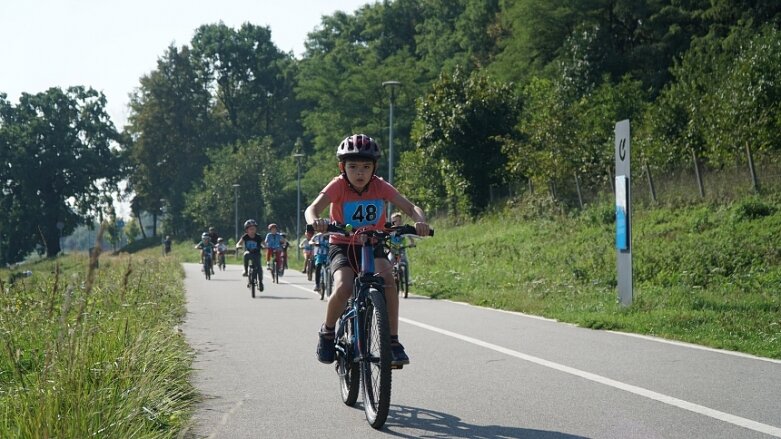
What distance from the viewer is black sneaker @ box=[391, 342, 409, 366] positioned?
6.02 metres

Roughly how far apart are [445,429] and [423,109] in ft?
129

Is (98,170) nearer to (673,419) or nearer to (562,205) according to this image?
(562,205)

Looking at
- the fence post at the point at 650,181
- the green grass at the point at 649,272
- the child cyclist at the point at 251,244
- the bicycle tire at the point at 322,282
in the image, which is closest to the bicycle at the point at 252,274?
the child cyclist at the point at 251,244

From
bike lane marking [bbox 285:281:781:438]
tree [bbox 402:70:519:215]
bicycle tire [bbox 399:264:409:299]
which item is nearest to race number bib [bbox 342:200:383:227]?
A: bike lane marking [bbox 285:281:781:438]

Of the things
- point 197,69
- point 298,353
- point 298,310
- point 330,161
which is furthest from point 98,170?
point 298,353

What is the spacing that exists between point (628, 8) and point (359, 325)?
45.6 metres

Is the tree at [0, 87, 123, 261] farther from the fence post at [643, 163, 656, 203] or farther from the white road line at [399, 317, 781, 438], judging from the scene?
the white road line at [399, 317, 781, 438]

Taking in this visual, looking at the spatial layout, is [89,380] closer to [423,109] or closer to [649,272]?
[649,272]

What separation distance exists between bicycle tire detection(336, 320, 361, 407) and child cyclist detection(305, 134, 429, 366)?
14cm

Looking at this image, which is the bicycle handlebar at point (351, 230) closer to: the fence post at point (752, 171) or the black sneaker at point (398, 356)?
the black sneaker at point (398, 356)

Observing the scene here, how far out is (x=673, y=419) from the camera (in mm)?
6090

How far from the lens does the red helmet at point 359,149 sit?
22.0ft

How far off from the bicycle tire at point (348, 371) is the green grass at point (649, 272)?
14.1 feet

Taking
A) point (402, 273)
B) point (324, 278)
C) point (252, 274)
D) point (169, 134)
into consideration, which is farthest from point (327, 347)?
point (169, 134)
